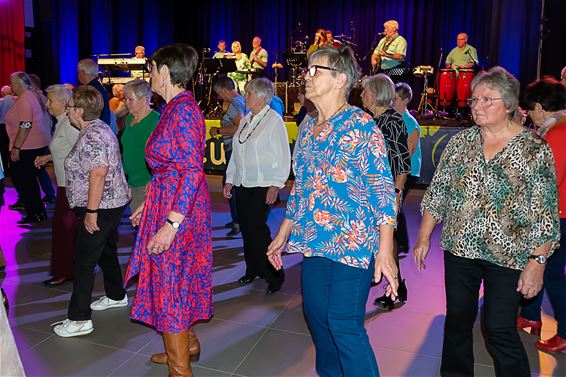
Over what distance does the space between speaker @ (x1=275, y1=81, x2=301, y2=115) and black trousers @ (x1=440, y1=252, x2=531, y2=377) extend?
10.2m

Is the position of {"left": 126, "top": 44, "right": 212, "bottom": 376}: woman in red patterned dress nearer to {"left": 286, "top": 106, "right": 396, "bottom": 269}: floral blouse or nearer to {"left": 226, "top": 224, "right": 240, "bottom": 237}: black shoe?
{"left": 286, "top": 106, "right": 396, "bottom": 269}: floral blouse

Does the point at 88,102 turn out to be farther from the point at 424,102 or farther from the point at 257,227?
the point at 424,102

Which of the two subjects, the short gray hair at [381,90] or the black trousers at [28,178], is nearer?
the short gray hair at [381,90]

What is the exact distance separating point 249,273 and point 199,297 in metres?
1.80

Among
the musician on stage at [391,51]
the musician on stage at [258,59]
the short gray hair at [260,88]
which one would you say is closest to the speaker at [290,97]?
the musician on stage at [258,59]

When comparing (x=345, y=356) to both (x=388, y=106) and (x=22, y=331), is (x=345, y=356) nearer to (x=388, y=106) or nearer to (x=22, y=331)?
(x=388, y=106)

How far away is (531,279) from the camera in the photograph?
7.19ft

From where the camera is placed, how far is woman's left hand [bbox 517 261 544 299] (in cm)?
219

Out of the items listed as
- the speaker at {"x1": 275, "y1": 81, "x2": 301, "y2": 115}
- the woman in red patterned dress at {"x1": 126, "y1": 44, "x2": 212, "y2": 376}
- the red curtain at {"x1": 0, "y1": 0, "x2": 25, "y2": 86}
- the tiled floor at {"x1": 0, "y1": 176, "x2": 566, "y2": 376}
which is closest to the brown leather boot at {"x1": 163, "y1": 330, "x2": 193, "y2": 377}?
the woman in red patterned dress at {"x1": 126, "y1": 44, "x2": 212, "y2": 376}

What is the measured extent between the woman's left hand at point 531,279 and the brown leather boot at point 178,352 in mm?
1516

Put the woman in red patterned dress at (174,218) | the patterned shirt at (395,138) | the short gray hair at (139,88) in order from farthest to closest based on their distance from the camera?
the short gray hair at (139,88) → the patterned shirt at (395,138) → the woman in red patterned dress at (174,218)

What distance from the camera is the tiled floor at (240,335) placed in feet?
9.70

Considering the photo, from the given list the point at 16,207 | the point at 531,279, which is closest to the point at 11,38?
the point at 16,207

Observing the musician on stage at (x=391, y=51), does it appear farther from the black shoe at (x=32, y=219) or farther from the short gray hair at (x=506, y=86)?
the short gray hair at (x=506, y=86)
